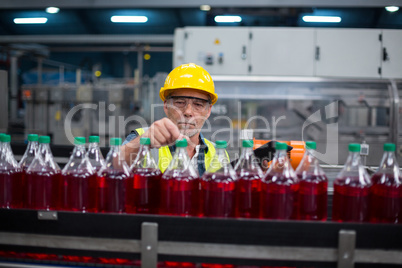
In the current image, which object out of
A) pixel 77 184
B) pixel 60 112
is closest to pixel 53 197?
pixel 77 184

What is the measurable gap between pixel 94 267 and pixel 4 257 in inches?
12.4

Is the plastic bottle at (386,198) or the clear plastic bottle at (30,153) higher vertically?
the clear plastic bottle at (30,153)

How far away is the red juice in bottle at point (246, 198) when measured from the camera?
1.04m

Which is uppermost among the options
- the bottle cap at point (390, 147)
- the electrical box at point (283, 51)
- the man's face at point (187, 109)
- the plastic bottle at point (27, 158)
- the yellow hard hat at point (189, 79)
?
the electrical box at point (283, 51)

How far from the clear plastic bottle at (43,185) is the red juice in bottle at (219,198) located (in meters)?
0.48

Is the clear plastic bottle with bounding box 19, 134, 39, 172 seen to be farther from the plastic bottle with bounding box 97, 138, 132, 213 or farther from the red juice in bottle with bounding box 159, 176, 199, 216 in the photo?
the red juice in bottle with bounding box 159, 176, 199, 216

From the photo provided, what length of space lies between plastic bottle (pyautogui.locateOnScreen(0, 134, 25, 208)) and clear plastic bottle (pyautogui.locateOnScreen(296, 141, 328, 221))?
0.90 meters

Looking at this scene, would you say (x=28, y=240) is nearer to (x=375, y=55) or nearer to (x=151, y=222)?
(x=151, y=222)

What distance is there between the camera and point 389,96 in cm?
387

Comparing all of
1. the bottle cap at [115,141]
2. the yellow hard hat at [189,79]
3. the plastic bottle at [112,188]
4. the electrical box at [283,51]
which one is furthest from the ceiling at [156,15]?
the plastic bottle at [112,188]

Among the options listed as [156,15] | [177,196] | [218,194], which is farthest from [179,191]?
[156,15]

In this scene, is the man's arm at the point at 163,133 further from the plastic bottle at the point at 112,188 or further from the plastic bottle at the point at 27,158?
the plastic bottle at the point at 27,158

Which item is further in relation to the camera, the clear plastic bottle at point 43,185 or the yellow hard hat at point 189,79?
the yellow hard hat at point 189,79

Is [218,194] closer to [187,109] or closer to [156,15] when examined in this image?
[187,109]
